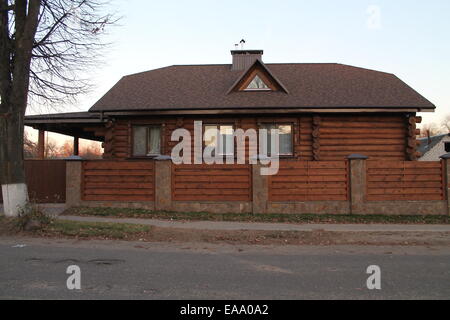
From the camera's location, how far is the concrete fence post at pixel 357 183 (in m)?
13.1

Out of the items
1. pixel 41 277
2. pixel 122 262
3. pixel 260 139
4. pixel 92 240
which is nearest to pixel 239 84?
pixel 260 139

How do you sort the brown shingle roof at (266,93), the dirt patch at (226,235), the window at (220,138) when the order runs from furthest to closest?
the window at (220,138)
the brown shingle roof at (266,93)
the dirt patch at (226,235)

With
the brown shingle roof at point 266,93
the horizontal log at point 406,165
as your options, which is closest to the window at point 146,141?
the brown shingle roof at point 266,93

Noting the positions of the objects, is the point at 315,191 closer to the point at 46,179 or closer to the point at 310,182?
the point at 310,182

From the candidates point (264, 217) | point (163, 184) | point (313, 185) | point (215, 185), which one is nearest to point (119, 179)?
point (163, 184)

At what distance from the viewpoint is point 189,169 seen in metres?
13.5

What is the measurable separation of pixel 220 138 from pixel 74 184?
6429 millimetres

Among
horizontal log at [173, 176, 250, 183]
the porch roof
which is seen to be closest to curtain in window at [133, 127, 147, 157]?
the porch roof

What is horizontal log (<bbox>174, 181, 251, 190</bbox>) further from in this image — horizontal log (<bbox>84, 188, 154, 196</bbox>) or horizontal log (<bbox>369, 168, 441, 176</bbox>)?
horizontal log (<bbox>369, 168, 441, 176</bbox>)

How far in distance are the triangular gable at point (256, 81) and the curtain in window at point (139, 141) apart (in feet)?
14.9

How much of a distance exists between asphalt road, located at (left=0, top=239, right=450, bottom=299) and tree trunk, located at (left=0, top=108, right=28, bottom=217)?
222 cm

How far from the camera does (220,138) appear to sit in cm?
1684

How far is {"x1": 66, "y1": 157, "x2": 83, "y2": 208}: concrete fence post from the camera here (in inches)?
543

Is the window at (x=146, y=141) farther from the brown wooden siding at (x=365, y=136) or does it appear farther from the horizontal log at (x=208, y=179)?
the brown wooden siding at (x=365, y=136)
